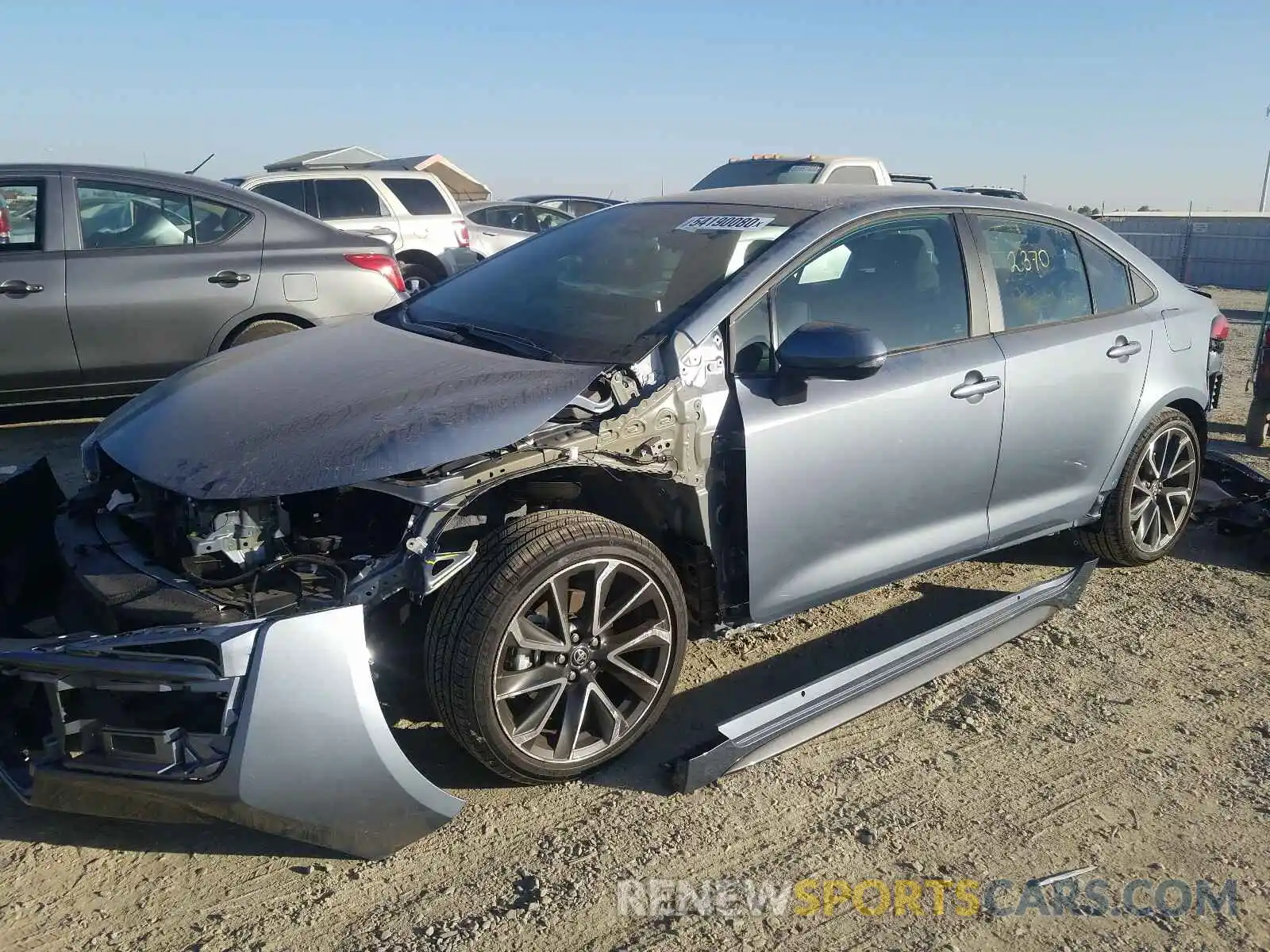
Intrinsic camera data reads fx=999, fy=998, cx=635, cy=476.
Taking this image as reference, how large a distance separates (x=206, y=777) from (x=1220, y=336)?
460 centimetres

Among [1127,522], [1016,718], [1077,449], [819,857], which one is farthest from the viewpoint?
[1127,522]

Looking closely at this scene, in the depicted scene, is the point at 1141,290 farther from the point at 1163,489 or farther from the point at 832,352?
the point at 832,352

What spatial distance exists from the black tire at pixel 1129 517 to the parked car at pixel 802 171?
6.59 metres

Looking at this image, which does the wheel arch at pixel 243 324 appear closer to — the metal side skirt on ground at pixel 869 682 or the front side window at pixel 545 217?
the metal side skirt on ground at pixel 869 682

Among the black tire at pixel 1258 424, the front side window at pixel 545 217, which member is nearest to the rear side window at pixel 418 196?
the front side window at pixel 545 217

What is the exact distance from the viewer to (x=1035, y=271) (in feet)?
13.0

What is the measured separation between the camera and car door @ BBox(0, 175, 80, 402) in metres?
5.23

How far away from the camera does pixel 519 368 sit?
297 cm

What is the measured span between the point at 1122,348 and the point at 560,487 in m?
2.52

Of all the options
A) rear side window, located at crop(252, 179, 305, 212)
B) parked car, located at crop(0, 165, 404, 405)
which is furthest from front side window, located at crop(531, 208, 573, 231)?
parked car, located at crop(0, 165, 404, 405)

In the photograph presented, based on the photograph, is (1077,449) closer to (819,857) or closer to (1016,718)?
(1016,718)

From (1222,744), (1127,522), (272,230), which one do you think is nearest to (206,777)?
(1222,744)

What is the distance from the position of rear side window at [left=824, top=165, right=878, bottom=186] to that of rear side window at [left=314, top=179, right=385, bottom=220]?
4.97m

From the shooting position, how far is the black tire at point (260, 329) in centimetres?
567
